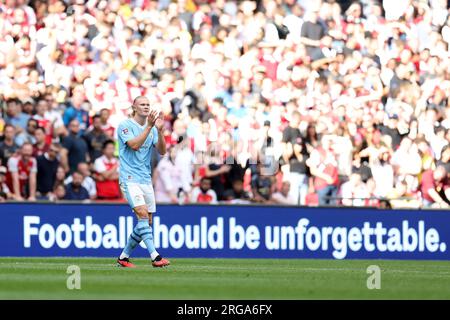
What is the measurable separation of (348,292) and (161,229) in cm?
761

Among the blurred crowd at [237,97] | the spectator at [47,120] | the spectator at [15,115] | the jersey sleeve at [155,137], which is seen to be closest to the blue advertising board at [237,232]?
the blurred crowd at [237,97]

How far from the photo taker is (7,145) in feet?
72.1

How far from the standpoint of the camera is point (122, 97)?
79.5 ft

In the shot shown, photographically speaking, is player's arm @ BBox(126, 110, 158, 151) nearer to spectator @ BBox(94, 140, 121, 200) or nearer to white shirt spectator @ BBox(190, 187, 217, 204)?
spectator @ BBox(94, 140, 121, 200)

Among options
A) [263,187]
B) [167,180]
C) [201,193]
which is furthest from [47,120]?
[263,187]

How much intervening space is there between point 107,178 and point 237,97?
357cm

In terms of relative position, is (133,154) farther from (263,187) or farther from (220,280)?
(263,187)

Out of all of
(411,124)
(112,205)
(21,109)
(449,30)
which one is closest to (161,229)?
(112,205)

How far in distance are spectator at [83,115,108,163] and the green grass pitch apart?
3122 mm

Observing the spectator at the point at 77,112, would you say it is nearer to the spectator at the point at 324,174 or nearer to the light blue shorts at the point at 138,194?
the spectator at the point at 324,174

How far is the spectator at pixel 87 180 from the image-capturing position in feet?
72.8

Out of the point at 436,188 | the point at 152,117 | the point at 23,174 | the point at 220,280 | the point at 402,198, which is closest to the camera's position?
the point at 220,280

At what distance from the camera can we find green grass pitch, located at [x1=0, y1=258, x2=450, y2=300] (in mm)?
14078

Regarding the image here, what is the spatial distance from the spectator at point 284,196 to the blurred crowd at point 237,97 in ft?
0.06
